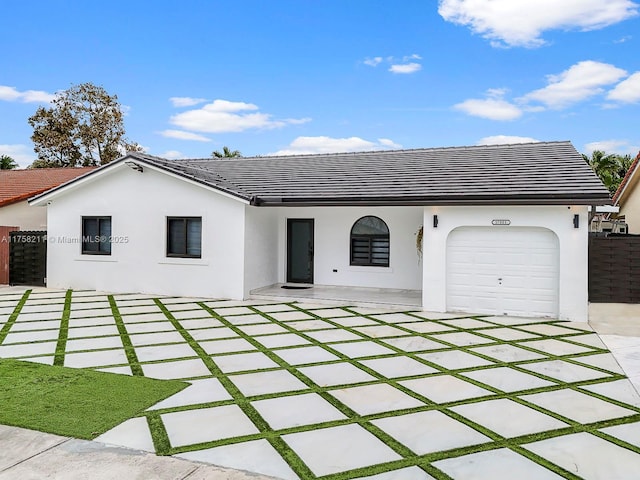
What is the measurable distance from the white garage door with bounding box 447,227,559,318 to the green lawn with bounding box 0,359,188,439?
6811 millimetres

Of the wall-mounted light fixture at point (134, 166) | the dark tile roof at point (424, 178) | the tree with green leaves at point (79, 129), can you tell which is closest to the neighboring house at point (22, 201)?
the wall-mounted light fixture at point (134, 166)

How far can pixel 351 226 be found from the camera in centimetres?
1323

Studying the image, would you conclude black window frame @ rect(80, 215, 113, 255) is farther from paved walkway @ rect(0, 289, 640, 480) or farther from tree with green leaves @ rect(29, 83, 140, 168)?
tree with green leaves @ rect(29, 83, 140, 168)

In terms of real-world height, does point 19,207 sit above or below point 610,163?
below

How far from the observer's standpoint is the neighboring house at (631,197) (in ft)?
56.7

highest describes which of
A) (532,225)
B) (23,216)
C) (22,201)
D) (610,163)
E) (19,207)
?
(610,163)

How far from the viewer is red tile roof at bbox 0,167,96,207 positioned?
17453 millimetres

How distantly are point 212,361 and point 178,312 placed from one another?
404cm

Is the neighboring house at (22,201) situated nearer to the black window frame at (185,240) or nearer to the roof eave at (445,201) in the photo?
the black window frame at (185,240)

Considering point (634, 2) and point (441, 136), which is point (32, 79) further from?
point (634, 2)

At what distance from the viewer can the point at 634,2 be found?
13797 millimetres

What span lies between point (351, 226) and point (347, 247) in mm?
626

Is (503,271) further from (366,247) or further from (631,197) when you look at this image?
(631,197)

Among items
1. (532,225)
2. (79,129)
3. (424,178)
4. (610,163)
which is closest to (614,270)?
(532,225)
